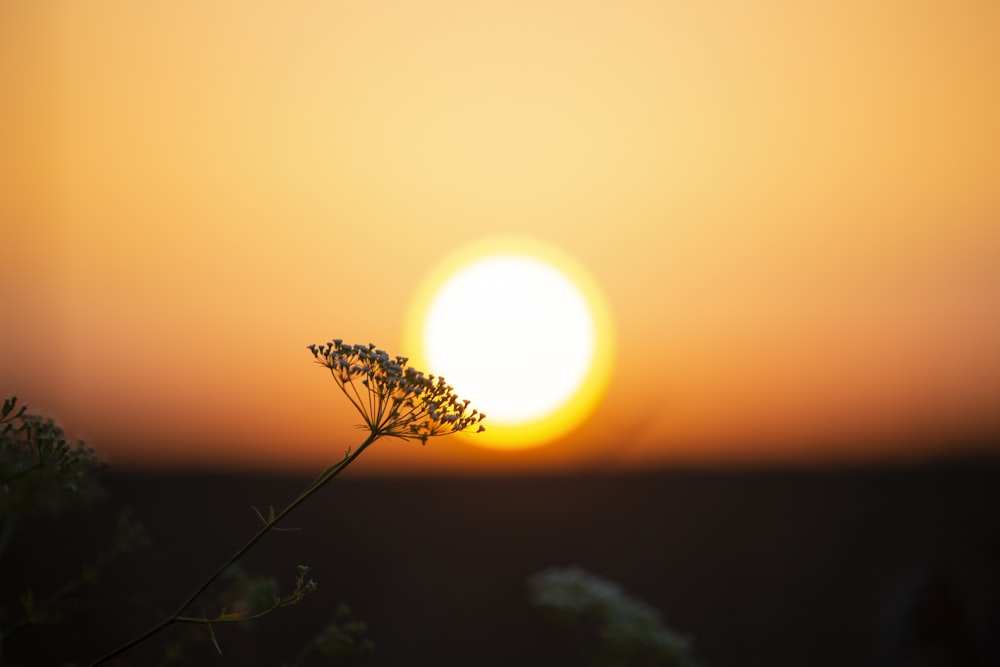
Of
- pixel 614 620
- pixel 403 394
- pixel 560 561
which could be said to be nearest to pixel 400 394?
pixel 403 394

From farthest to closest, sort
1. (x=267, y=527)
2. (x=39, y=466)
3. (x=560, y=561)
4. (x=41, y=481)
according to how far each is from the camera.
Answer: (x=560, y=561) → (x=41, y=481) → (x=39, y=466) → (x=267, y=527)

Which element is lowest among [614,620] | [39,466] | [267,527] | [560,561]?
[39,466]

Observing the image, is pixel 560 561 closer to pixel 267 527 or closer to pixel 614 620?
pixel 614 620

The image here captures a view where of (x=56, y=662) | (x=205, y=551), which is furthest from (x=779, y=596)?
Answer: (x=56, y=662)

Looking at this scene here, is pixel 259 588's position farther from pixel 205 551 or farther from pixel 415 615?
pixel 415 615

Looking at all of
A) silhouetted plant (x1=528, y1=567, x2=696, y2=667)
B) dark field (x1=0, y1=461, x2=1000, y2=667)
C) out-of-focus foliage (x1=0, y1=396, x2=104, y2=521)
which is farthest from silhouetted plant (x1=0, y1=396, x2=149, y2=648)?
silhouetted plant (x1=528, y1=567, x2=696, y2=667)

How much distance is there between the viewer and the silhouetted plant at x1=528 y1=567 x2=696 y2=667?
5.53 m

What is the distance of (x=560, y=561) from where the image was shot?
1386 centimetres

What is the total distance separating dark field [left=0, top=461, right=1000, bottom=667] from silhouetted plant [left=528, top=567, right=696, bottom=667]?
7.33ft

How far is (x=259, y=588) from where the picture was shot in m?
3.77

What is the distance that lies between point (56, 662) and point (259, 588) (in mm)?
2214

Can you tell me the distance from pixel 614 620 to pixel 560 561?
8386 millimetres

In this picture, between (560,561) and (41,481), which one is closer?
(41,481)

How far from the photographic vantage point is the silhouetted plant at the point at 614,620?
553cm
